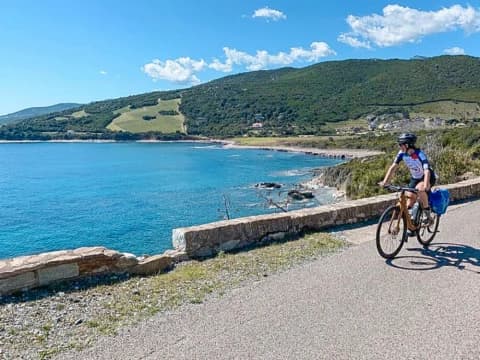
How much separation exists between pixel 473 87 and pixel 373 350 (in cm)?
16156

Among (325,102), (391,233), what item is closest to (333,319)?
(391,233)

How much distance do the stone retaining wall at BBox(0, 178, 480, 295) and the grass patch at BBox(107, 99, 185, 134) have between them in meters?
156

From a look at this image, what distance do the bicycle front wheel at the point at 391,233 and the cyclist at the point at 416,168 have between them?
1.51 feet

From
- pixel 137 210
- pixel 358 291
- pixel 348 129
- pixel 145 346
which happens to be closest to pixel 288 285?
pixel 358 291

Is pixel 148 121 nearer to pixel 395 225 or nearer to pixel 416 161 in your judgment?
pixel 416 161

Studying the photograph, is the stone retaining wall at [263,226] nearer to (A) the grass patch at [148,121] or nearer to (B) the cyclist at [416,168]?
(B) the cyclist at [416,168]

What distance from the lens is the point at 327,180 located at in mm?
53906

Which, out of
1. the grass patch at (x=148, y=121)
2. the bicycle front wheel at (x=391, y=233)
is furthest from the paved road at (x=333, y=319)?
the grass patch at (x=148, y=121)

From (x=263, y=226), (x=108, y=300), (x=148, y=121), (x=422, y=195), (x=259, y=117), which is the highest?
(x=148, y=121)

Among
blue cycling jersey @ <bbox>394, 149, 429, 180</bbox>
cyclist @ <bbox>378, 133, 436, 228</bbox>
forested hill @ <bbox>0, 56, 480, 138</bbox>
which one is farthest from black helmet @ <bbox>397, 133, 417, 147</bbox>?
forested hill @ <bbox>0, 56, 480, 138</bbox>

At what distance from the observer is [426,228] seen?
24.2 ft

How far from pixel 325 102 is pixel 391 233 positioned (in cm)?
17721

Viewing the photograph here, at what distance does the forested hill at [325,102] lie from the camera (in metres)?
149

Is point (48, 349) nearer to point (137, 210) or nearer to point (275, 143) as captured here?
point (137, 210)
